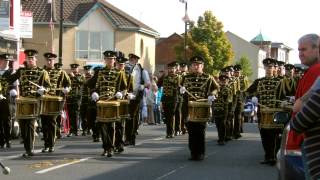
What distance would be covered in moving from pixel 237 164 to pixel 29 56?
187 inches

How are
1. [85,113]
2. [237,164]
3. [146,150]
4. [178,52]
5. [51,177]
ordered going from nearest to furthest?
[51,177] → [237,164] → [146,150] → [85,113] → [178,52]

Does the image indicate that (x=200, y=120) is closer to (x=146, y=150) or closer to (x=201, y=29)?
(x=146, y=150)

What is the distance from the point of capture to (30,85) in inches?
567

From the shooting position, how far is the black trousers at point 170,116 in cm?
2098

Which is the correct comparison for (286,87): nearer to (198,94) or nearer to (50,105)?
(198,94)

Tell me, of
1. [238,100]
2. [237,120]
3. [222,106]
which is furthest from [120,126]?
[237,120]

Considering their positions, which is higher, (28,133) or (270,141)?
(28,133)

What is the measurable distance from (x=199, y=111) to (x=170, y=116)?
22.7 ft

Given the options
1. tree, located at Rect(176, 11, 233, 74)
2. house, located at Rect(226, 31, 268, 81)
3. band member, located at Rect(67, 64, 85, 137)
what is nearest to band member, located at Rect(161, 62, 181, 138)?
band member, located at Rect(67, 64, 85, 137)

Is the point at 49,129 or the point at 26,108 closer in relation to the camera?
the point at 26,108

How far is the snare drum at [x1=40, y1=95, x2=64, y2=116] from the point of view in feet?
48.9

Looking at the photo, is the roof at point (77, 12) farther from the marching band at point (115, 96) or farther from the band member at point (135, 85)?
the marching band at point (115, 96)

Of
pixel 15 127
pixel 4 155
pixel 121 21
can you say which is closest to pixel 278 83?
pixel 4 155

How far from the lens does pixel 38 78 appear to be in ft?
47.6
